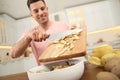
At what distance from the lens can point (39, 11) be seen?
Result: 1065mm

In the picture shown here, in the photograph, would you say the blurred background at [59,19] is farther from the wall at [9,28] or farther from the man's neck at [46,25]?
the man's neck at [46,25]

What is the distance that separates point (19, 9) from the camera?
1.28 metres

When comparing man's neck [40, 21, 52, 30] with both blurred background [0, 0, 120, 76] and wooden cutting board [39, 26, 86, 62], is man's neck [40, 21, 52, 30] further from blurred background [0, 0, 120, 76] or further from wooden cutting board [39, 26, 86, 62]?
wooden cutting board [39, 26, 86, 62]

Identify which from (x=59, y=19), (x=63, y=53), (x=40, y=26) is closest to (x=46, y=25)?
(x=40, y=26)

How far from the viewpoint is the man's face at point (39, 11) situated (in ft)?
3.51

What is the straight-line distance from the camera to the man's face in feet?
3.51

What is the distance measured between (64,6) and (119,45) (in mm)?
524

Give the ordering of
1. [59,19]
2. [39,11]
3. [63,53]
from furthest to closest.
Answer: [59,19] → [39,11] → [63,53]

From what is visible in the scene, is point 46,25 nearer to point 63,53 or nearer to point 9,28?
point 9,28

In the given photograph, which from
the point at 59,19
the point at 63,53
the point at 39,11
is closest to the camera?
the point at 63,53

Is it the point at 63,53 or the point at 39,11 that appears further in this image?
the point at 39,11

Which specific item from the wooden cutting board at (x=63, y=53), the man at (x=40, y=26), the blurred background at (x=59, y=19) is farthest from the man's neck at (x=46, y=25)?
the wooden cutting board at (x=63, y=53)

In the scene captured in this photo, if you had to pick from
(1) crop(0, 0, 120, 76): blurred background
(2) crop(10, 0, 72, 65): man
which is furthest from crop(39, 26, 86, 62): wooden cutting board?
(1) crop(0, 0, 120, 76): blurred background

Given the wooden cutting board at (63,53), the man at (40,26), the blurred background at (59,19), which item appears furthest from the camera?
the blurred background at (59,19)
